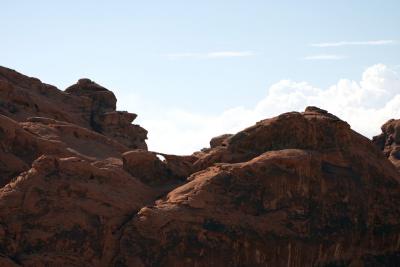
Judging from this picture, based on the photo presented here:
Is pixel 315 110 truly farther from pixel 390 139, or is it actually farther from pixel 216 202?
pixel 390 139

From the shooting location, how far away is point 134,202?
2077cm

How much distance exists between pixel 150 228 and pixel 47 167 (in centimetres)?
350

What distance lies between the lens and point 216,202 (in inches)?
803

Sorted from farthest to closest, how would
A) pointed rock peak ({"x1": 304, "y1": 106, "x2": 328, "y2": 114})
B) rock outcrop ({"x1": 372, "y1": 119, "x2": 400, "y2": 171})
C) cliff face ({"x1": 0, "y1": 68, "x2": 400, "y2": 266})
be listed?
1. rock outcrop ({"x1": 372, "y1": 119, "x2": 400, "y2": 171})
2. pointed rock peak ({"x1": 304, "y1": 106, "x2": 328, "y2": 114})
3. cliff face ({"x1": 0, "y1": 68, "x2": 400, "y2": 266})

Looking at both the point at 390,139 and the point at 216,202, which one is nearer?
the point at 216,202

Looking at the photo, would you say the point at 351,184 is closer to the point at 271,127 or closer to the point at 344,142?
the point at 344,142

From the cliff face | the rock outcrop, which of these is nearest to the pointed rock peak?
the cliff face

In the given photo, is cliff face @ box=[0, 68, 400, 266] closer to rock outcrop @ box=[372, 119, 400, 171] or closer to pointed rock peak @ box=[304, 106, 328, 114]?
pointed rock peak @ box=[304, 106, 328, 114]

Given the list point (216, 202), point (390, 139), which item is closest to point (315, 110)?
point (216, 202)

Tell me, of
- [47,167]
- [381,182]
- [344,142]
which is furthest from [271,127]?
[47,167]

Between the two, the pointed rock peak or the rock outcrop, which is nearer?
the pointed rock peak

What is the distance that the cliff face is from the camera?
63.3ft

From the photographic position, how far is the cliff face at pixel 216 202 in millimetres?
19297

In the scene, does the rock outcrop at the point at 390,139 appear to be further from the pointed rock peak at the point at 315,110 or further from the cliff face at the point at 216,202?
the cliff face at the point at 216,202
